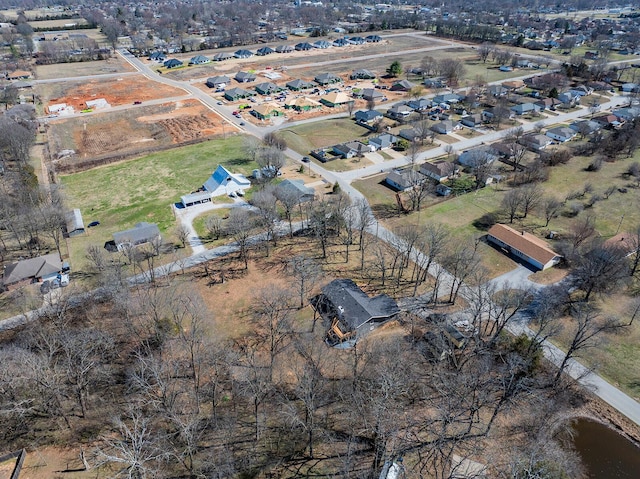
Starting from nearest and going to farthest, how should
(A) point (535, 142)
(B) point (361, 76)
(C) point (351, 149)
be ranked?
1. (C) point (351, 149)
2. (A) point (535, 142)
3. (B) point (361, 76)

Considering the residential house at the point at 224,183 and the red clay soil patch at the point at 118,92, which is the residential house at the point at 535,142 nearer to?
the residential house at the point at 224,183

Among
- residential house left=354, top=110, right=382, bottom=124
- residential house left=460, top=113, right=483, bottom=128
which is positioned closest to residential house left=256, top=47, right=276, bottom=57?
residential house left=354, top=110, right=382, bottom=124

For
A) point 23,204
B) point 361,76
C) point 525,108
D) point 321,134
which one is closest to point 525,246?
point 321,134

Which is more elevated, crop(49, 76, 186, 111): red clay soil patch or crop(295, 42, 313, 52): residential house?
crop(295, 42, 313, 52): residential house

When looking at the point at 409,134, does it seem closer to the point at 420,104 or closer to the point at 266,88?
the point at 420,104

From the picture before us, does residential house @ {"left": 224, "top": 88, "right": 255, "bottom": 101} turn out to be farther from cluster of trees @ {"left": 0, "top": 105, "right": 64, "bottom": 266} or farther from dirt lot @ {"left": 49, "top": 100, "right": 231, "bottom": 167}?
cluster of trees @ {"left": 0, "top": 105, "right": 64, "bottom": 266}

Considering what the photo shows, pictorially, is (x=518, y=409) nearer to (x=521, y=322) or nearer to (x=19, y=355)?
(x=521, y=322)
